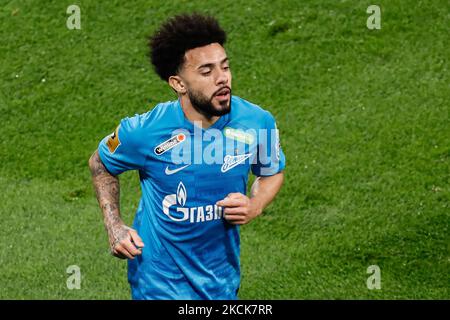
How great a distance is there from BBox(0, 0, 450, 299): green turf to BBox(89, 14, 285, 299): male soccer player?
244 cm

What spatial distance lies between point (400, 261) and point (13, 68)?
16.2 feet

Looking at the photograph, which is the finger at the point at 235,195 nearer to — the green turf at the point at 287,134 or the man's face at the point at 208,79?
the man's face at the point at 208,79

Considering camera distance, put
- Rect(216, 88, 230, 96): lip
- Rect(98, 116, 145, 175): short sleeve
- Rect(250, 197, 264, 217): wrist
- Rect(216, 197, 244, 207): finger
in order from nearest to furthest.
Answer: Rect(216, 197, 244, 207): finger, Rect(216, 88, 230, 96): lip, Rect(250, 197, 264, 217): wrist, Rect(98, 116, 145, 175): short sleeve

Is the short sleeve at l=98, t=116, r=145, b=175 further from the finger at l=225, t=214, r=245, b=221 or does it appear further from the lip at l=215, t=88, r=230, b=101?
the finger at l=225, t=214, r=245, b=221

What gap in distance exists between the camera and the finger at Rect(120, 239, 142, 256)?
636cm

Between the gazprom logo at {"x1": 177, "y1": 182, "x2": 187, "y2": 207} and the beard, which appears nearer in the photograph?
the beard

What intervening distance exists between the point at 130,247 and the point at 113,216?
16.0 inches

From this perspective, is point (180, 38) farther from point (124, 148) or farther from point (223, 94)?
point (124, 148)

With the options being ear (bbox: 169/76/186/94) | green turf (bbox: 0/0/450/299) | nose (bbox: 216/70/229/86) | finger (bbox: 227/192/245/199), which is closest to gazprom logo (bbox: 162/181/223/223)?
finger (bbox: 227/192/245/199)

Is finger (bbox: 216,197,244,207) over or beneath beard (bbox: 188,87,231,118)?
beneath

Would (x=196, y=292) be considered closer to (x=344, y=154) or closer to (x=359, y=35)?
(x=344, y=154)

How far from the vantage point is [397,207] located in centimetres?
1002

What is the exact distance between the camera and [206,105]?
6.54 m
